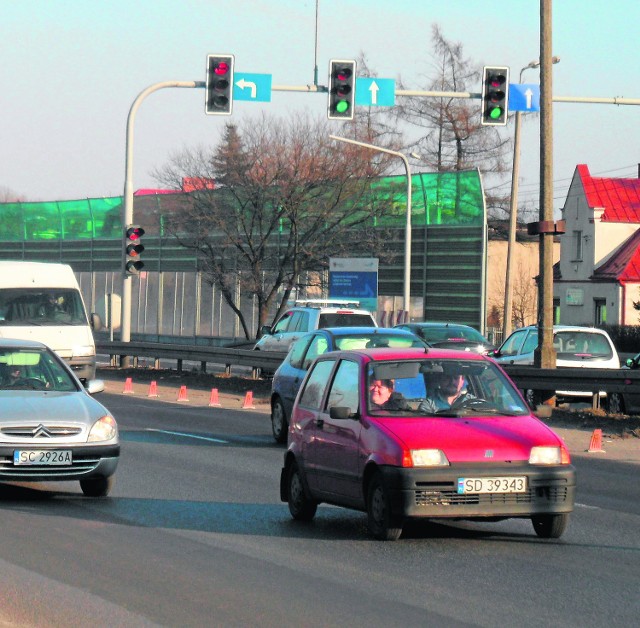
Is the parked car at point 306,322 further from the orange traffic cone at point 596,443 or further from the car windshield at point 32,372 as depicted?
the car windshield at point 32,372

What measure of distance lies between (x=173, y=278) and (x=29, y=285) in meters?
34.3

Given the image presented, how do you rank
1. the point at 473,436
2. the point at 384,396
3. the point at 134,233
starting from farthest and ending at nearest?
1. the point at 134,233
2. the point at 384,396
3. the point at 473,436

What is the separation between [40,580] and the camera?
8.23m

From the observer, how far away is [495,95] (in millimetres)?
23625

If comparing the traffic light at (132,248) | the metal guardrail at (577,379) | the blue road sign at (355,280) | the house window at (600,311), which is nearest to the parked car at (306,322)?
the traffic light at (132,248)

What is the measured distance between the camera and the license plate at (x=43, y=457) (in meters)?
11.7

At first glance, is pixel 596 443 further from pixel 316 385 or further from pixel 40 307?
pixel 40 307

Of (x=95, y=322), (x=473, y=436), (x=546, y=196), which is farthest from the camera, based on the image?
(x=95, y=322)

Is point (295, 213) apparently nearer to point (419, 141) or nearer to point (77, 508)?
point (419, 141)

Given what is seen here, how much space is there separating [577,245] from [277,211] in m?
19.6

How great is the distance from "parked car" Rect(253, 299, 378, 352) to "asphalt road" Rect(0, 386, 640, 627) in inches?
593

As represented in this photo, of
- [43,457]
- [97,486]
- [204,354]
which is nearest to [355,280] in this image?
[204,354]

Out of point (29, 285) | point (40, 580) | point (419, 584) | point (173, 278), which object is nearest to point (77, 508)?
point (40, 580)

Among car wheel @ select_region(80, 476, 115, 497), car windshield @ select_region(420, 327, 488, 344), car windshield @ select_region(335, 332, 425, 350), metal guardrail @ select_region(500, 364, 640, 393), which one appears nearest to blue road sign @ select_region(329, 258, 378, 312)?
car windshield @ select_region(420, 327, 488, 344)
